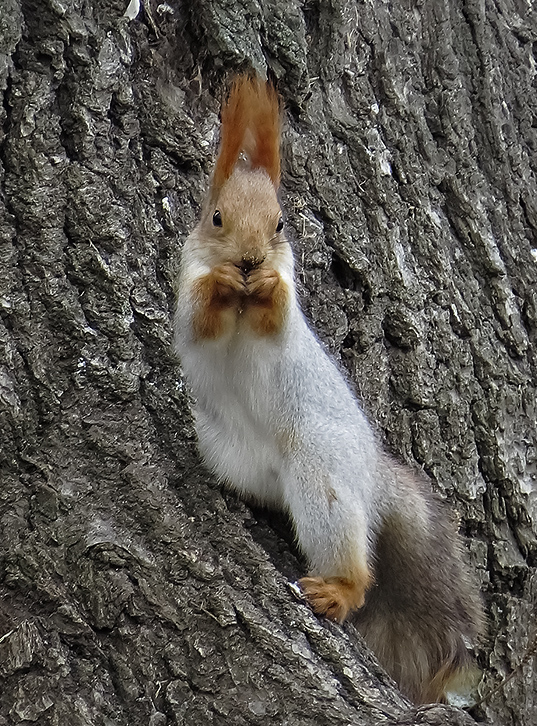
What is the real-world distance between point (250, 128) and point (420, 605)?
3.49ft

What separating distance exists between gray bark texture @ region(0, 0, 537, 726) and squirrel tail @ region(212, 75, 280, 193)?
140 millimetres

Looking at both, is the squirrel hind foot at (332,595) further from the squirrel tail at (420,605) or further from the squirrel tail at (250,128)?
the squirrel tail at (250,128)

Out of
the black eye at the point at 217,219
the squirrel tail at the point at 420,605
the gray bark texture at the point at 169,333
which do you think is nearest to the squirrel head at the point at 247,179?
the black eye at the point at 217,219

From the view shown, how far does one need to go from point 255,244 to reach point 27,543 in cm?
70

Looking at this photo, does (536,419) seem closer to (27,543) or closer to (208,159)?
(208,159)

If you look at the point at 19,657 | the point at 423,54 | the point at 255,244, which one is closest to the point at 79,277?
the point at 255,244

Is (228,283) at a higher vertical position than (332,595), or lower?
higher

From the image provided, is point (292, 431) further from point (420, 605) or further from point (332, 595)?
point (420, 605)

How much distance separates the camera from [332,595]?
1.50m

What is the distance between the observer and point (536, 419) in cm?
207

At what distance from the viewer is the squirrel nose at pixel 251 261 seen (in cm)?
165

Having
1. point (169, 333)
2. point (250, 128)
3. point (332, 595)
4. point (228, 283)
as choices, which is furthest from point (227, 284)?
point (332, 595)

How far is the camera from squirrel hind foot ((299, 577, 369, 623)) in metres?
1.47

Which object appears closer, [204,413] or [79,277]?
[79,277]
